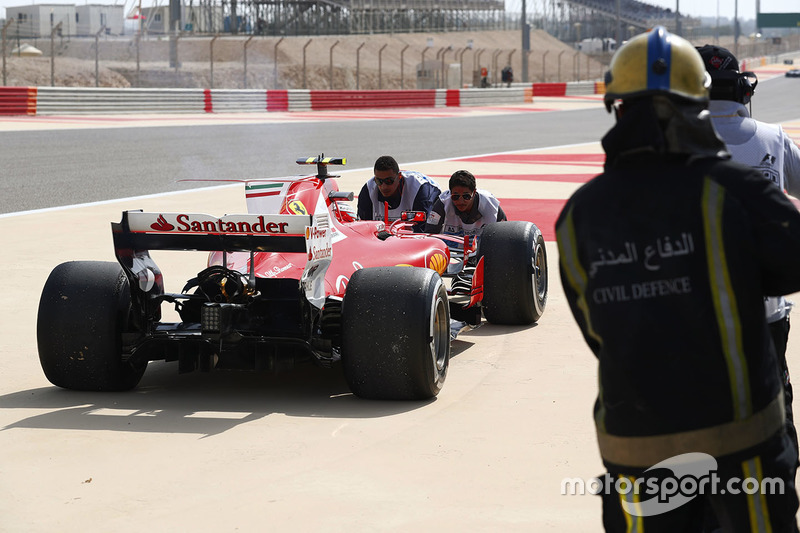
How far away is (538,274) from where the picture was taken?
8055mm

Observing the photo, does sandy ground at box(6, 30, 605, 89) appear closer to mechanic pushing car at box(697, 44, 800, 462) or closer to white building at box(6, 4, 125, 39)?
white building at box(6, 4, 125, 39)

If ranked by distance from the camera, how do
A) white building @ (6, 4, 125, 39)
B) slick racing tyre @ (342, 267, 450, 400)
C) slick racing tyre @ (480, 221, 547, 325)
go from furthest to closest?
1. white building @ (6, 4, 125, 39)
2. slick racing tyre @ (480, 221, 547, 325)
3. slick racing tyre @ (342, 267, 450, 400)

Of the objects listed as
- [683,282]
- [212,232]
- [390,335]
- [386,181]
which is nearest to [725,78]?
[683,282]

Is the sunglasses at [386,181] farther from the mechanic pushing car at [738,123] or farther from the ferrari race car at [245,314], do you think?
the mechanic pushing car at [738,123]

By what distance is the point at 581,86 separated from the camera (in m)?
59.0

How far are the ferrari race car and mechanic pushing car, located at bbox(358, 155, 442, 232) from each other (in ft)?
7.98

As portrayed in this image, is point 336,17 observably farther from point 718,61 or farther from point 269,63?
point 718,61

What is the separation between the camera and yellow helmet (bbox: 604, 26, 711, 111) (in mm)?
2594

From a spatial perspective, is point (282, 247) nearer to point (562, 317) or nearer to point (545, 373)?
point (545, 373)

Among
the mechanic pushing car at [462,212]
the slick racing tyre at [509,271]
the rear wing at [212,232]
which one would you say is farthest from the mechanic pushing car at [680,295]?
the mechanic pushing car at [462,212]

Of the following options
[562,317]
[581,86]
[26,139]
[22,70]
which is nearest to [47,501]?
[562,317]

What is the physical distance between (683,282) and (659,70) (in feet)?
1.58

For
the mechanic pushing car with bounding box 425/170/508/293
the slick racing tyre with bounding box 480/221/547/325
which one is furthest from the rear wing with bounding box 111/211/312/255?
the mechanic pushing car with bounding box 425/170/508/293

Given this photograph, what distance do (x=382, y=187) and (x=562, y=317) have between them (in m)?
1.71
